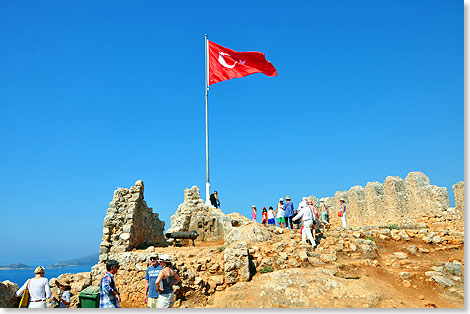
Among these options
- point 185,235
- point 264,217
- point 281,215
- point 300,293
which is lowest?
point 300,293

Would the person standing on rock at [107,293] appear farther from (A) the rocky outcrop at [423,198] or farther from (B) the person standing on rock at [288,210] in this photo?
(A) the rocky outcrop at [423,198]

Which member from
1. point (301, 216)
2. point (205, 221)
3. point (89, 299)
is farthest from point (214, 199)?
point (89, 299)

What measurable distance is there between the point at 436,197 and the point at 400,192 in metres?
2.17

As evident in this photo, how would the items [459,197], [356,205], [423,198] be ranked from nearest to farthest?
[459,197] < [423,198] < [356,205]

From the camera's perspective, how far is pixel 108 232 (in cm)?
1517

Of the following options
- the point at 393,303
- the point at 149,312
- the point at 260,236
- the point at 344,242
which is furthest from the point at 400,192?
the point at 149,312

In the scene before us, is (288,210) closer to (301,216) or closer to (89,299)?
(301,216)

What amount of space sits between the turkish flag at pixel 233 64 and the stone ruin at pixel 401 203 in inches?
363

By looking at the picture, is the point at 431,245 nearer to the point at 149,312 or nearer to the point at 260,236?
the point at 260,236

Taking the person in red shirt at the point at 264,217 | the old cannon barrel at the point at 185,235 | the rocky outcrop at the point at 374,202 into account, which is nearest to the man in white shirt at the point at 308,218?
the old cannon barrel at the point at 185,235

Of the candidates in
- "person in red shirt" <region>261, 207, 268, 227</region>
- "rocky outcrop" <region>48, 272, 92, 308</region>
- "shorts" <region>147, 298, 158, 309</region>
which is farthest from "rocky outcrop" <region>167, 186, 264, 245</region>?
"shorts" <region>147, 298, 158, 309</region>

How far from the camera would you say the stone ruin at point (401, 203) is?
1723 cm

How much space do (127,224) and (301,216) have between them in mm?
7111

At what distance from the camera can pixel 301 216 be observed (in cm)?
1403
